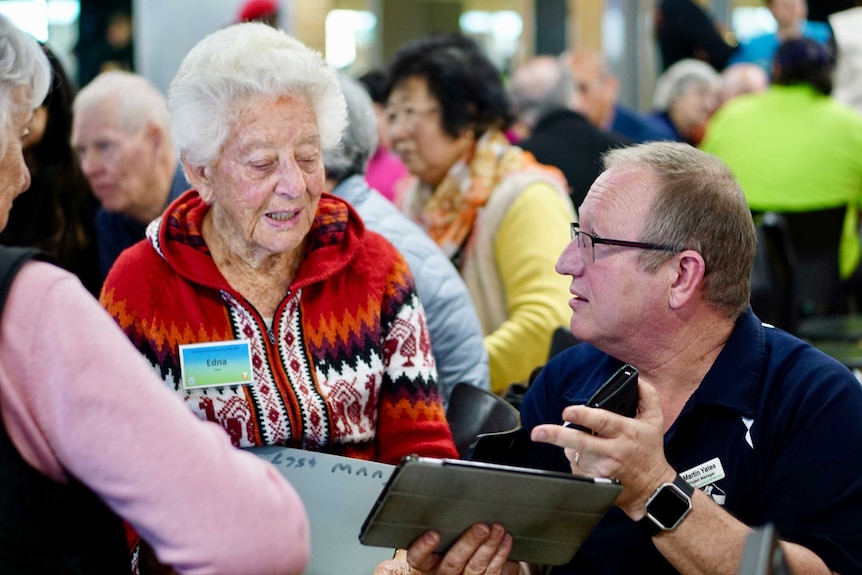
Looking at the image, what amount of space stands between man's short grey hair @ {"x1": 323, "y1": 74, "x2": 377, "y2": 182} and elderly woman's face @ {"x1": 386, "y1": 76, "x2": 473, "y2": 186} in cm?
61

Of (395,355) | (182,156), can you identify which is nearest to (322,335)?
(395,355)

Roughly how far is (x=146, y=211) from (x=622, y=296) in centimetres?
253

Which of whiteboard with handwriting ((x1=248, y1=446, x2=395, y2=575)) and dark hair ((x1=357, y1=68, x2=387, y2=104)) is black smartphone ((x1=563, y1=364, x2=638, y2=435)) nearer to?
whiteboard with handwriting ((x1=248, y1=446, x2=395, y2=575))

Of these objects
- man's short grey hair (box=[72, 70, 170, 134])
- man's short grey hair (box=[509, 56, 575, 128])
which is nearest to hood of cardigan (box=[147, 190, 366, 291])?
man's short grey hair (box=[72, 70, 170, 134])

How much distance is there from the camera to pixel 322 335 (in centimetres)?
237

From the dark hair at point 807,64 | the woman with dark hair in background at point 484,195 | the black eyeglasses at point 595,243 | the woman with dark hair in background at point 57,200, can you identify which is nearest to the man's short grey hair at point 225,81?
the black eyeglasses at point 595,243

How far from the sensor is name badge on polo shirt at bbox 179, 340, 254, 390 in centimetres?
227

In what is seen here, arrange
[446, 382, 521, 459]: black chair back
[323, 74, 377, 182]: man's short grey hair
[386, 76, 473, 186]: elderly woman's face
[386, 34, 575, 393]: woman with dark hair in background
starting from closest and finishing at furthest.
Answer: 1. [446, 382, 521, 459]: black chair back
2. [323, 74, 377, 182]: man's short grey hair
3. [386, 34, 575, 393]: woman with dark hair in background
4. [386, 76, 473, 186]: elderly woman's face

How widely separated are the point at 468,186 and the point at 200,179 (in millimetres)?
1726

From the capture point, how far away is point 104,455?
132 centimetres

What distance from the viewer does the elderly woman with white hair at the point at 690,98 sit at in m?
8.84

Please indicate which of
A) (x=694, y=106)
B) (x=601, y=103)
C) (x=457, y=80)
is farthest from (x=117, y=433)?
(x=694, y=106)

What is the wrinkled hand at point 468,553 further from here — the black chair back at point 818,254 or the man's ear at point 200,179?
the black chair back at point 818,254

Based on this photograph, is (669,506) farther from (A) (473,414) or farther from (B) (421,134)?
(B) (421,134)
